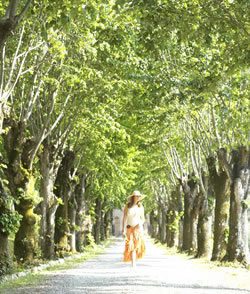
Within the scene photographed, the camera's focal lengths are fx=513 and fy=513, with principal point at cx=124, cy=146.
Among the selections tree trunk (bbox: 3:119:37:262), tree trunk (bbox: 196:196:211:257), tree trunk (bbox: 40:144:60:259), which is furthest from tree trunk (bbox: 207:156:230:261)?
tree trunk (bbox: 3:119:37:262)

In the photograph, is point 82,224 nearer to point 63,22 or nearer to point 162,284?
point 162,284

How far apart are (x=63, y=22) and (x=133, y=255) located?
6.45 m

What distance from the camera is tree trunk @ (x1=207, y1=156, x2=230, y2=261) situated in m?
20.0

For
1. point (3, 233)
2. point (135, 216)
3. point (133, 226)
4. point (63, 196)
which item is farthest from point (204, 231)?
point (3, 233)

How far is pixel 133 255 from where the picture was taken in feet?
41.5

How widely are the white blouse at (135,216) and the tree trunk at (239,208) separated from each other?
5755mm

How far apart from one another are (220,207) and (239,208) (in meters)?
2.82

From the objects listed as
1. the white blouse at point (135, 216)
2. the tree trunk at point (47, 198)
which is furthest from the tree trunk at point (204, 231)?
the white blouse at point (135, 216)

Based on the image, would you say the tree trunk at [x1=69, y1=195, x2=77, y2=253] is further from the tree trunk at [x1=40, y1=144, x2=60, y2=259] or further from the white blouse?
the white blouse

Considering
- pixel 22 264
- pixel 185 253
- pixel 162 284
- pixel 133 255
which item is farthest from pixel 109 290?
pixel 185 253

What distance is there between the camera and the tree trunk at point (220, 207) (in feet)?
65.6

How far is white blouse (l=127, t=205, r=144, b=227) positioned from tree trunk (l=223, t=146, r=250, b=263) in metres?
5.76

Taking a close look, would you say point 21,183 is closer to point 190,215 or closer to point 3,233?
point 3,233

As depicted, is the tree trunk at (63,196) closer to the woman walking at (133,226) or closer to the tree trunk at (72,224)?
the tree trunk at (72,224)
